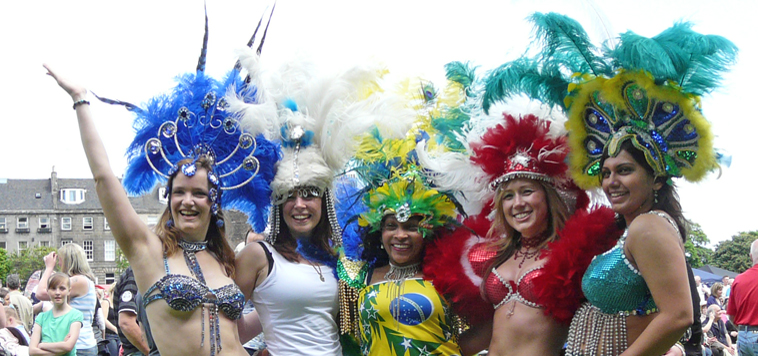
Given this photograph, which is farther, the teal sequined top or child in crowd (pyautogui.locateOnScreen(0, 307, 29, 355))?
child in crowd (pyautogui.locateOnScreen(0, 307, 29, 355))

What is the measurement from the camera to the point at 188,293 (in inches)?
122

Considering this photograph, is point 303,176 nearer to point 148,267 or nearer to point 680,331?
point 148,267

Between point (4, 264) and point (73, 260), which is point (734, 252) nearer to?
point (73, 260)

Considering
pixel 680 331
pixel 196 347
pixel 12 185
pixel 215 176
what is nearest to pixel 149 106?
pixel 215 176

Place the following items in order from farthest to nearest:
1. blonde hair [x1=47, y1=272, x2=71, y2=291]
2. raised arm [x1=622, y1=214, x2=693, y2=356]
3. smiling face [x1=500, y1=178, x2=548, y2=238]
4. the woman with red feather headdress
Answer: blonde hair [x1=47, y1=272, x2=71, y2=291] → smiling face [x1=500, y1=178, x2=548, y2=238] → the woman with red feather headdress → raised arm [x1=622, y1=214, x2=693, y2=356]

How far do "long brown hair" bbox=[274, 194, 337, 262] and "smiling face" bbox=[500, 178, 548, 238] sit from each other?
1.12 m

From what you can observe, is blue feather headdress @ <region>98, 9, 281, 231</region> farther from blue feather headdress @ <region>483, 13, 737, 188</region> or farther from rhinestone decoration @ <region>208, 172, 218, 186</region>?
blue feather headdress @ <region>483, 13, 737, 188</region>

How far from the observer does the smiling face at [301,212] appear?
12.8 ft

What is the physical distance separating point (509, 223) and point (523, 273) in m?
0.29

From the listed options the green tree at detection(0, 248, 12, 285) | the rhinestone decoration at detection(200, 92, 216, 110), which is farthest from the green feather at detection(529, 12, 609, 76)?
the green tree at detection(0, 248, 12, 285)

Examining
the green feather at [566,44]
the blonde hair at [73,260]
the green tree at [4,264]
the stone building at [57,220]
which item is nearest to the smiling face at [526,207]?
the green feather at [566,44]

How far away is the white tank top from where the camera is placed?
370 centimetres

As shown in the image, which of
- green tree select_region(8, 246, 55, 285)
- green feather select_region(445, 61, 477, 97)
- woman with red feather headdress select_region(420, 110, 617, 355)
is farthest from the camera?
green tree select_region(8, 246, 55, 285)

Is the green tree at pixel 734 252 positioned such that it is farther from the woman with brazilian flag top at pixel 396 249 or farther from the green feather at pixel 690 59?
the green feather at pixel 690 59
